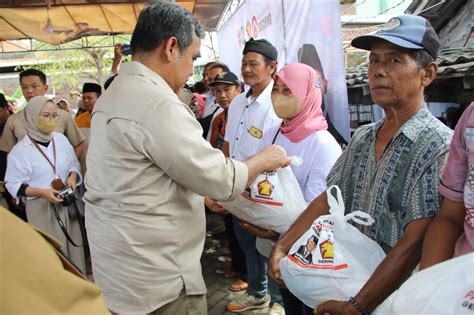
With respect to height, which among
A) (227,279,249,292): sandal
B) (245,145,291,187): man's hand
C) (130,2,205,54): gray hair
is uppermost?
(130,2,205,54): gray hair

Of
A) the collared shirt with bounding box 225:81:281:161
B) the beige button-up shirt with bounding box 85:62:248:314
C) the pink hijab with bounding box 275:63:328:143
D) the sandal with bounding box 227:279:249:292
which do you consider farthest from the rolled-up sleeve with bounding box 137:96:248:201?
the sandal with bounding box 227:279:249:292

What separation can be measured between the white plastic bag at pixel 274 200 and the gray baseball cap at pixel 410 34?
2.40 ft

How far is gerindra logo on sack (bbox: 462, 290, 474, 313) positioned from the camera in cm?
84

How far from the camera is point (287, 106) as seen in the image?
7.86ft

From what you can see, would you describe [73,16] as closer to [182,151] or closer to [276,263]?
[182,151]

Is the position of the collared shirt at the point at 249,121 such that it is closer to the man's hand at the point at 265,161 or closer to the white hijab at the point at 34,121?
the man's hand at the point at 265,161

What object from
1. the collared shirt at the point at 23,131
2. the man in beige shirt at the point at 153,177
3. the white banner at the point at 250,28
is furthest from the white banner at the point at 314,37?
the collared shirt at the point at 23,131

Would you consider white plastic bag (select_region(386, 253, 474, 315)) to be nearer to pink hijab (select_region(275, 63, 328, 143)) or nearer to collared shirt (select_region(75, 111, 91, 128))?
pink hijab (select_region(275, 63, 328, 143))

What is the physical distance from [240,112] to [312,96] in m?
1.05

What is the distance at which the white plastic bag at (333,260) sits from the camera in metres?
1.33

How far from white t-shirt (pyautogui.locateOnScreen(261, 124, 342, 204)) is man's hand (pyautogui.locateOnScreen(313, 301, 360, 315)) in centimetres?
82

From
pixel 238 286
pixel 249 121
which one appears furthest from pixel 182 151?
→ pixel 238 286

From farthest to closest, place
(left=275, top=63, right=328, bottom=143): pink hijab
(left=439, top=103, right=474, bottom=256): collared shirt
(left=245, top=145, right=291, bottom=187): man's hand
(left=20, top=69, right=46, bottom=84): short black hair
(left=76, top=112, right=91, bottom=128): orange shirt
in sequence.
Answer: (left=76, top=112, right=91, bottom=128): orange shirt < (left=20, top=69, right=46, bottom=84): short black hair < (left=275, top=63, right=328, bottom=143): pink hijab < (left=245, top=145, right=291, bottom=187): man's hand < (left=439, top=103, right=474, bottom=256): collared shirt

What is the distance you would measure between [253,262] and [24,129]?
2.61 m
